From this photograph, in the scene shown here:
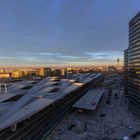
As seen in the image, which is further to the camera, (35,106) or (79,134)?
(35,106)

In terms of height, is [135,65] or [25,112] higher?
[135,65]

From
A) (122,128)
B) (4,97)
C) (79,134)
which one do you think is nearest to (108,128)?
(122,128)

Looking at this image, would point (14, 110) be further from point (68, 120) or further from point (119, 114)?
point (119, 114)

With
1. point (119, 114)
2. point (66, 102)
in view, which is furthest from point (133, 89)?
point (66, 102)

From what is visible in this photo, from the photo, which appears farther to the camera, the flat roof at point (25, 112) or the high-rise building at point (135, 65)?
the high-rise building at point (135, 65)

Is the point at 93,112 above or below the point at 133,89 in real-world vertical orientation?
below

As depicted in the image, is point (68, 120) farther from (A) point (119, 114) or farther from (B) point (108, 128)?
(A) point (119, 114)

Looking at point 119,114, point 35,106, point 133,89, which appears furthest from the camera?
point 133,89

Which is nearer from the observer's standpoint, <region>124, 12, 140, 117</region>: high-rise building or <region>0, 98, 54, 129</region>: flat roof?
<region>0, 98, 54, 129</region>: flat roof

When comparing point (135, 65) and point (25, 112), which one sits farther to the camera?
point (135, 65)

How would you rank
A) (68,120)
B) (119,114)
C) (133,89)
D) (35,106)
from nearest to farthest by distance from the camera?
1. (35,106)
2. (68,120)
3. (119,114)
4. (133,89)
